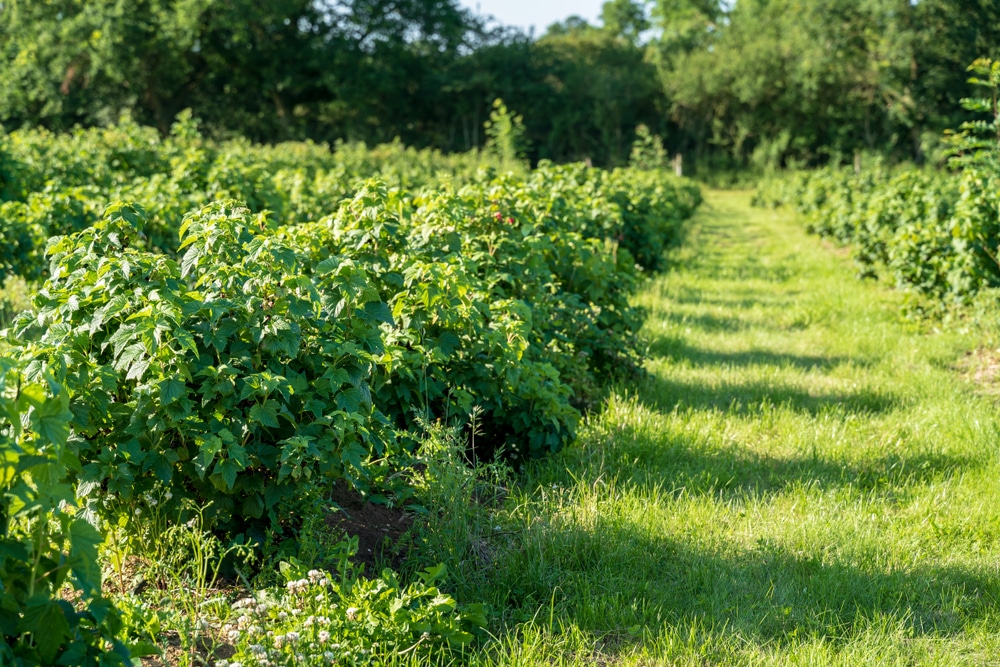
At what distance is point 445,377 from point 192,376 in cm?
154

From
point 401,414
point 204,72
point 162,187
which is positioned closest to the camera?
point 401,414

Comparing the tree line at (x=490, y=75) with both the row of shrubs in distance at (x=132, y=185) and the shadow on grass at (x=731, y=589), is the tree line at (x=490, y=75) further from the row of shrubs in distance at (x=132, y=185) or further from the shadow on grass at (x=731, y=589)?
the shadow on grass at (x=731, y=589)

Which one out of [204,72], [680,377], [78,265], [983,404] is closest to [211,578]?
[78,265]

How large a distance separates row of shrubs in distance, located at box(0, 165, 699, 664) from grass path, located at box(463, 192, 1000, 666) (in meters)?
0.66

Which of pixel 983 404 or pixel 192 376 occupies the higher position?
pixel 192 376

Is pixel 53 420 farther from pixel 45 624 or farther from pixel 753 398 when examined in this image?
pixel 753 398

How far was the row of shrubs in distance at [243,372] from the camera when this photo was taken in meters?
2.71

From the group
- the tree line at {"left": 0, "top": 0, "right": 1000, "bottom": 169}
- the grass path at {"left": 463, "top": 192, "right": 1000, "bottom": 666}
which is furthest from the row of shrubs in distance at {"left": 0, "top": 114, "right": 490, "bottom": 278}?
the tree line at {"left": 0, "top": 0, "right": 1000, "bottom": 169}

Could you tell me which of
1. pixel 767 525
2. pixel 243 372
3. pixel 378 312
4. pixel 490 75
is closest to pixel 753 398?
pixel 767 525

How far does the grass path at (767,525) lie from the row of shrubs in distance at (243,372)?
0.66m

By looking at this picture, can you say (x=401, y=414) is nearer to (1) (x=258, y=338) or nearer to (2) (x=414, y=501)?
(2) (x=414, y=501)

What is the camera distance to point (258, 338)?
301 cm

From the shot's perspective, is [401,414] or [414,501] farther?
[401,414]

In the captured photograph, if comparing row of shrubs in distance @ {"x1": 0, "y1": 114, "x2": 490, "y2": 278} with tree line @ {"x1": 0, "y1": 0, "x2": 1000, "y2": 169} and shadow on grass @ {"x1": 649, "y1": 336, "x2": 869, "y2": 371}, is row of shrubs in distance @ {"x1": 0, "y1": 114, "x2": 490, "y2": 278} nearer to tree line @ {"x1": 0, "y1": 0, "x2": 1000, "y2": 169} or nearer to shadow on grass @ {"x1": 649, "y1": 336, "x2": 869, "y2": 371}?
shadow on grass @ {"x1": 649, "y1": 336, "x2": 869, "y2": 371}
